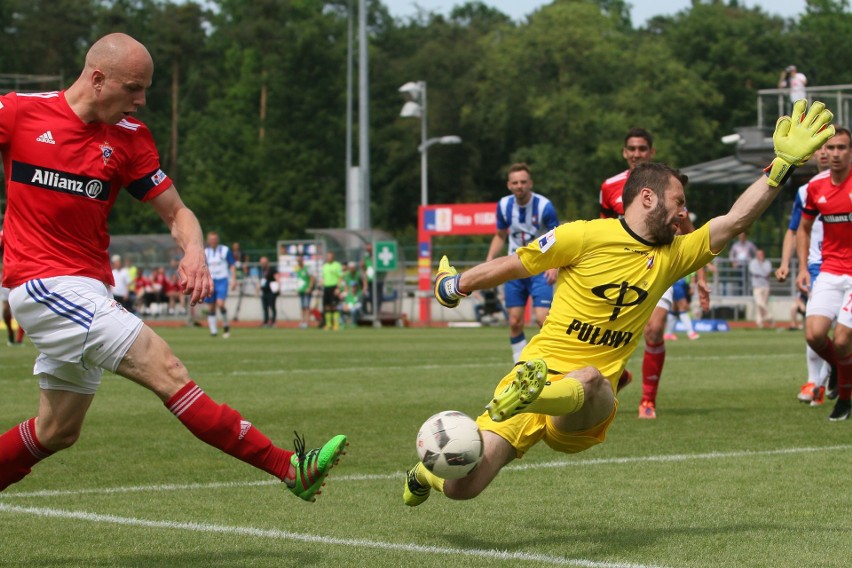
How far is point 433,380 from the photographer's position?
622 inches

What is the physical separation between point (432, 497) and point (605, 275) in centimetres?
180

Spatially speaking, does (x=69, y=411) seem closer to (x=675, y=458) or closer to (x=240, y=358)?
(x=675, y=458)

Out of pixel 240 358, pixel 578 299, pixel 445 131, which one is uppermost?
pixel 445 131

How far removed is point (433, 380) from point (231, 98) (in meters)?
73.0

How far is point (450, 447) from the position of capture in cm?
591

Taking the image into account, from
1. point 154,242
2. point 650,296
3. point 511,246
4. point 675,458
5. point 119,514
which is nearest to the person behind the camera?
point 650,296

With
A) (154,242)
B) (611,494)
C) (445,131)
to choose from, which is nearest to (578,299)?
(611,494)

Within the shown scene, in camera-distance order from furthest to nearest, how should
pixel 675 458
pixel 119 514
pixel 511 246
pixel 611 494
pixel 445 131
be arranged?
pixel 445 131 < pixel 511 246 < pixel 675 458 < pixel 611 494 < pixel 119 514

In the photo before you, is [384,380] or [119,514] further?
[384,380]

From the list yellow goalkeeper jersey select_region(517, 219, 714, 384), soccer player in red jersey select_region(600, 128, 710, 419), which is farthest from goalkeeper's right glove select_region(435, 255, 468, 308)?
soccer player in red jersey select_region(600, 128, 710, 419)

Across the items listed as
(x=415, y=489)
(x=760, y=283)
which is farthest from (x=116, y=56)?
(x=760, y=283)

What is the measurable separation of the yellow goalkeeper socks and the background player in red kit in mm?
860

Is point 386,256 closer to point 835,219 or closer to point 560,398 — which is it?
point 835,219

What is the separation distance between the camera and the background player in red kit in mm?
5660
